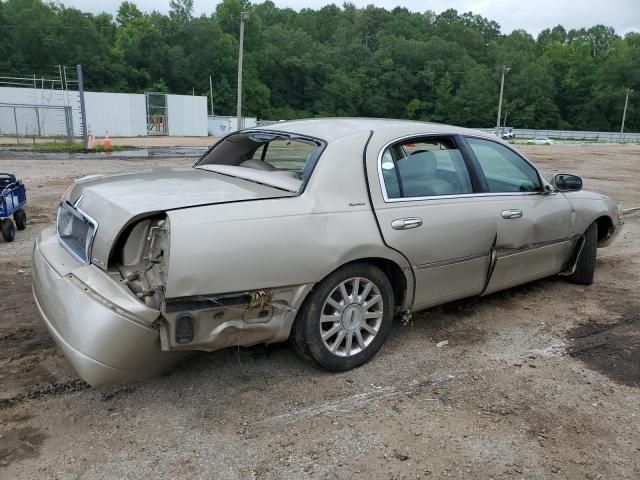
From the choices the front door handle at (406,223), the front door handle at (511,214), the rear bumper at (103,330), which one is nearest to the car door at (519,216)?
the front door handle at (511,214)

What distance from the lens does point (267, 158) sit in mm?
4516

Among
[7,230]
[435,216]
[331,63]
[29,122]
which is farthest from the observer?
[331,63]

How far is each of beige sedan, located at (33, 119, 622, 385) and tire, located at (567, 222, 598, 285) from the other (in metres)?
0.69

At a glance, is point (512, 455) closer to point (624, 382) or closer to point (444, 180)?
point (624, 382)

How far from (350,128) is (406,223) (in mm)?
770

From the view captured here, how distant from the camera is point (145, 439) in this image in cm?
283

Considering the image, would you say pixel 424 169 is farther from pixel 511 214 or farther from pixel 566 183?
pixel 566 183

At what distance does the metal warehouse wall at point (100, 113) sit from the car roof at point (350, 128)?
117 ft

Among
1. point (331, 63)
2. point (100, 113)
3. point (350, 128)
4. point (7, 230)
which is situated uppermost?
point (331, 63)

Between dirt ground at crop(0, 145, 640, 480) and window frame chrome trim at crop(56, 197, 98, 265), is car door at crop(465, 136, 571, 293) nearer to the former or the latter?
dirt ground at crop(0, 145, 640, 480)

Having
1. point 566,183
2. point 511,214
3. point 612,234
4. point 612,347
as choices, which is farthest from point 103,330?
point 612,234

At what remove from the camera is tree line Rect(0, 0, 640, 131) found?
7625cm

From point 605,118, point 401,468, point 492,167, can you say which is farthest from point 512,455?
point 605,118

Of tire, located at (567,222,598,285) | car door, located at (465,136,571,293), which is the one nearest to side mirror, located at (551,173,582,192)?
car door, located at (465,136,571,293)
